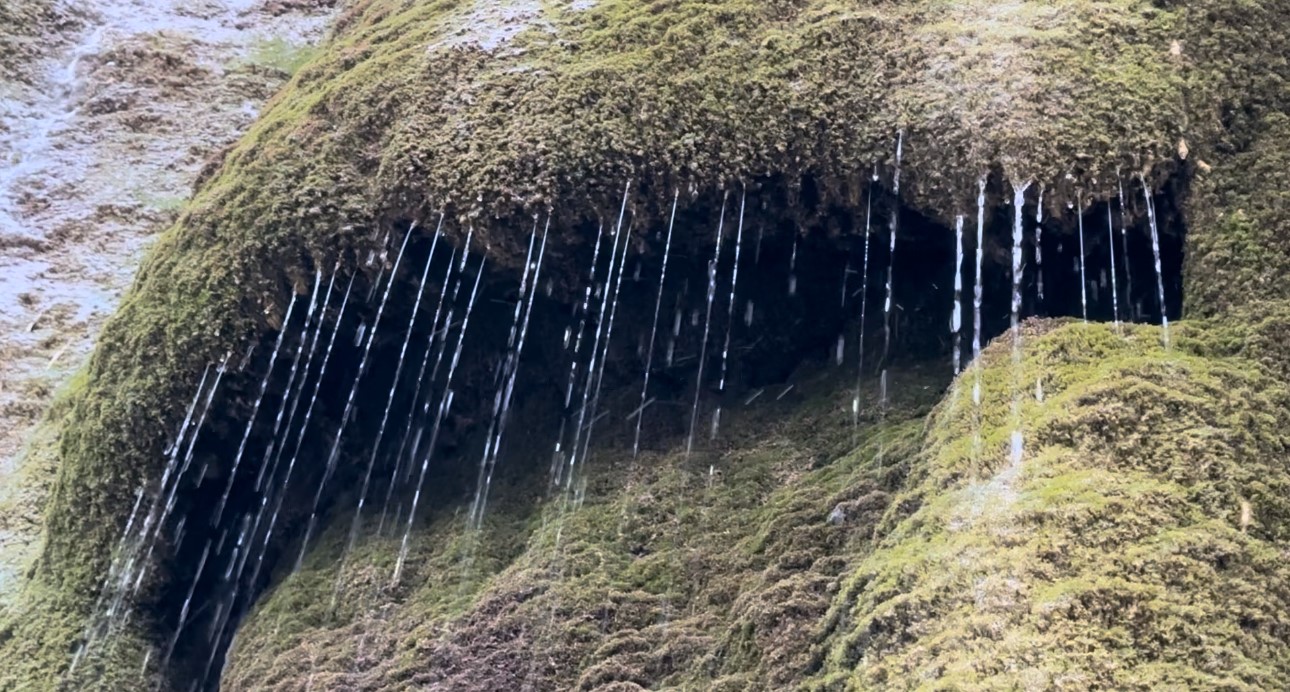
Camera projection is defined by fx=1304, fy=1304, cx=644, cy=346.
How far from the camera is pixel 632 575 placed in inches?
402

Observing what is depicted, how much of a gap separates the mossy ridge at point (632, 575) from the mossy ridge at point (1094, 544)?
0.74 metres

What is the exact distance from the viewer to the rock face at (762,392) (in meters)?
7.48

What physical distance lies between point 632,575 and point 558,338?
3.02 meters

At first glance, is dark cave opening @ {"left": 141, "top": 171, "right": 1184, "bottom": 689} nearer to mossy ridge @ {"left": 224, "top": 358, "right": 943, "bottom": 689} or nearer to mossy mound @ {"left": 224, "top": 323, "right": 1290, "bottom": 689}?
mossy ridge @ {"left": 224, "top": 358, "right": 943, "bottom": 689}

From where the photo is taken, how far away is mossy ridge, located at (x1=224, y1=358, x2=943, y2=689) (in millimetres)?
9055

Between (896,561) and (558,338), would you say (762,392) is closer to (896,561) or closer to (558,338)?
(558,338)

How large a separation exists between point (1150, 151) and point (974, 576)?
14.1 feet

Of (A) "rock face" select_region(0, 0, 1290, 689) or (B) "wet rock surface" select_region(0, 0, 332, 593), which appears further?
(B) "wet rock surface" select_region(0, 0, 332, 593)

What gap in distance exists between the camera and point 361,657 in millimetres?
10602

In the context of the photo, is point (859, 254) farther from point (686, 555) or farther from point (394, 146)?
point (394, 146)

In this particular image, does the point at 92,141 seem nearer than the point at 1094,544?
No

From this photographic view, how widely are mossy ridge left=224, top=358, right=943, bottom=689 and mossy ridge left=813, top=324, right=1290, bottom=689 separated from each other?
742mm

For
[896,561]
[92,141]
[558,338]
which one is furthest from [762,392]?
[92,141]

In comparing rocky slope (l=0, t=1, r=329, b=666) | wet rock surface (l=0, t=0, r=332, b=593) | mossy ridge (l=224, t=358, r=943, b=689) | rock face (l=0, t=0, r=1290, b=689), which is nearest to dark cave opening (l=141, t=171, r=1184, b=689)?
rock face (l=0, t=0, r=1290, b=689)
